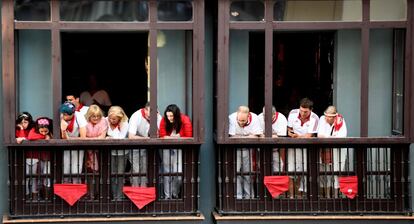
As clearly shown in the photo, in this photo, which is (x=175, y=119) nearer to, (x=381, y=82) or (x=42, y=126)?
(x=42, y=126)

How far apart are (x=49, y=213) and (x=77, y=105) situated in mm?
1546

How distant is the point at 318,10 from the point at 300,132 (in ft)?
5.74

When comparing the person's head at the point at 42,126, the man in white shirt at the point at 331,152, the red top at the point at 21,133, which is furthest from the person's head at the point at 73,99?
the man in white shirt at the point at 331,152

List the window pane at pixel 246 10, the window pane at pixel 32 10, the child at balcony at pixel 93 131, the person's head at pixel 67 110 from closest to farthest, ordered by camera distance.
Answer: the person's head at pixel 67 110 → the window pane at pixel 32 10 → the child at balcony at pixel 93 131 → the window pane at pixel 246 10

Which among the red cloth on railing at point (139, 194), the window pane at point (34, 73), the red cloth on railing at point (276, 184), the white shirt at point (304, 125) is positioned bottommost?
the red cloth on railing at point (139, 194)

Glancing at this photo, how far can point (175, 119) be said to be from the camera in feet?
35.4

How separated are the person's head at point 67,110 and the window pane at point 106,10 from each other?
117 cm

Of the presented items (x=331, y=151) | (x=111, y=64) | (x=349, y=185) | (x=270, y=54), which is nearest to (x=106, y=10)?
(x=111, y=64)

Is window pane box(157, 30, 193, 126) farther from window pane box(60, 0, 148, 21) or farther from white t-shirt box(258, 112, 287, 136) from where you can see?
white t-shirt box(258, 112, 287, 136)

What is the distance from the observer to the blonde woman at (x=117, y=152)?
10.8 meters

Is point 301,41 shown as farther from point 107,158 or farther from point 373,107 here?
point 107,158

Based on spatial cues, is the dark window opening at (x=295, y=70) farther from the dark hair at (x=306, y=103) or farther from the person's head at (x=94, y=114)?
the person's head at (x=94, y=114)

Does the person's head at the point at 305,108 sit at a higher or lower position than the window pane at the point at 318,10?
lower

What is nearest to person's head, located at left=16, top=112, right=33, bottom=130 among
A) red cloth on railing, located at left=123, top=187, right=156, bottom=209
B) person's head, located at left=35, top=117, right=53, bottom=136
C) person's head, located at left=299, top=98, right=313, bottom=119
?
person's head, located at left=35, top=117, right=53, bottom=136
